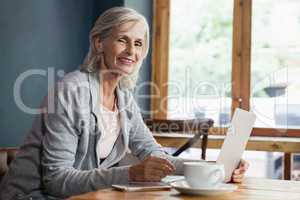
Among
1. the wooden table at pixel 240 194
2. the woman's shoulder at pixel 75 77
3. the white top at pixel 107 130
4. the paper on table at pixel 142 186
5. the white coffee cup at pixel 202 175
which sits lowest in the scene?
the wooden table at pixel 240 194

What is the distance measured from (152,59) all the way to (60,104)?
2.59 m

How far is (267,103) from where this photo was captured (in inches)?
157

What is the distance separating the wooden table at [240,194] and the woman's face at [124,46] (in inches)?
26.1

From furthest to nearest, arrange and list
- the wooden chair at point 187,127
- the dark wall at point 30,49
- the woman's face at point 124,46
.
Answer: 1. the wooden chair at point 187,127
2. the dark wall at point 30,49
3. the woman's face at point 124,46

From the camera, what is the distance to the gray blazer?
1509 mm

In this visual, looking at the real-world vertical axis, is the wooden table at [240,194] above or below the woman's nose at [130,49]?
below

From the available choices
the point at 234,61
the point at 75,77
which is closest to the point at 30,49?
the point at 75,77

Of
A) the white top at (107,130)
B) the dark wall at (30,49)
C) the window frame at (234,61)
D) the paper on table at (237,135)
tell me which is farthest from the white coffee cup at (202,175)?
the window frame at (234,61)

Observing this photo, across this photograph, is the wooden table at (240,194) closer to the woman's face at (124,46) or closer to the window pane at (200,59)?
the woman's face at (124,46)

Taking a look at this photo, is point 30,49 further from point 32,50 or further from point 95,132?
point 95,132

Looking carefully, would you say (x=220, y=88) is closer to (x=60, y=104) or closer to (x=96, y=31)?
(x=96, y=31)

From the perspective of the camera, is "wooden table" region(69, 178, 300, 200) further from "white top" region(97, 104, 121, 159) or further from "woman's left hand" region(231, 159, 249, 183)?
"white top" region(97, 104, 121, 159)

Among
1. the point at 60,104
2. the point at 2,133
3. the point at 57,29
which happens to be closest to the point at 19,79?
the point at 2,133

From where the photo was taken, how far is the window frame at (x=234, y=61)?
4.01 metres
